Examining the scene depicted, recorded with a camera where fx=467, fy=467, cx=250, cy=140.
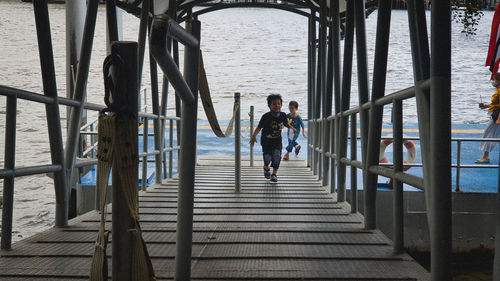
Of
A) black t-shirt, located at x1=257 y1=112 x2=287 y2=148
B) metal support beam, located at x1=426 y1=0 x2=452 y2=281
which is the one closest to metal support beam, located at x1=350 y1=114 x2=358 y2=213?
metal support beam, located at x1=426 y1=0 x2=452 y2=281

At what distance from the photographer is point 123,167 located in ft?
3.88

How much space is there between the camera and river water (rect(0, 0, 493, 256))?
22984 mm

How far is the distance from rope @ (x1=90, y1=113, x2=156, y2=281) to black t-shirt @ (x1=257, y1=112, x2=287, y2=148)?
4.69 metres

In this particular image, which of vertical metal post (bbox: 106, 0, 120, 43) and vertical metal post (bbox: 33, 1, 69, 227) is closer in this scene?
vertical metal post (bbox: 33, 1, 69, 227)

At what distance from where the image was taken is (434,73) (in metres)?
1.63

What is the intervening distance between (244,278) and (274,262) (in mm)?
292

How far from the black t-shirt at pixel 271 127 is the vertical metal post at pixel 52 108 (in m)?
3.21

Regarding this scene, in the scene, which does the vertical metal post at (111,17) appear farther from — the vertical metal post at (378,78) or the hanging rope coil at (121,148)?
the hanging rope coil at (121,148)

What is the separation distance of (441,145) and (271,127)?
441 centimetres

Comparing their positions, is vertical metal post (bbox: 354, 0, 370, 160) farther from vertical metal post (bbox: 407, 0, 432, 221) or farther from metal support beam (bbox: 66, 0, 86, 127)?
metal support beam (bbox: 66, 0, 86, 127)

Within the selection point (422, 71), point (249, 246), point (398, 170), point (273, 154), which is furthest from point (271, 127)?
point (422, 71)

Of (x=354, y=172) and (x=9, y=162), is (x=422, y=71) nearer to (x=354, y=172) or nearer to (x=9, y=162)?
(x=354, y=172)

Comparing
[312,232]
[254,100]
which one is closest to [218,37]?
[254,100]

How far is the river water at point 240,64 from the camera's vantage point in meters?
23.0
